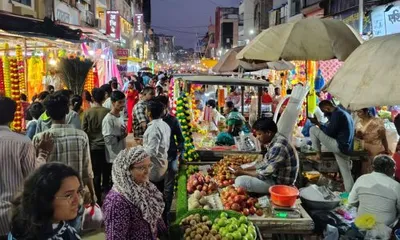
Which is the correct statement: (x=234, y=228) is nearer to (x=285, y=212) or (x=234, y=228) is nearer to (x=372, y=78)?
(x=285, y=212)

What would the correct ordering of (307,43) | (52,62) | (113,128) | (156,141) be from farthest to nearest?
(52,62), (113,128), (307,43), (156,141)

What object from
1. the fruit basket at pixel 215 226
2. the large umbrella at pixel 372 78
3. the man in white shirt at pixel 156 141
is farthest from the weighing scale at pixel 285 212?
the large umbrella at pixel 372 78

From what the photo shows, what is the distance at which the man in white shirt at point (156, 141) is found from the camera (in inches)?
222

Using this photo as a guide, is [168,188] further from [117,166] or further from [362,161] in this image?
[362,161]

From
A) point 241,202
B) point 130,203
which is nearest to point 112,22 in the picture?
point 241,202

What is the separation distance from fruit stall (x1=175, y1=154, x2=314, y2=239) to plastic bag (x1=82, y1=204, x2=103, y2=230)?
970mm

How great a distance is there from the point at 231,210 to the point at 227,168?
1652 mm

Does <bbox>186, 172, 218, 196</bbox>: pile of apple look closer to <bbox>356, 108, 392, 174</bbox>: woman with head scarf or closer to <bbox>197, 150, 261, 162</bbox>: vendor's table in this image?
<bbox>197, 150, 261, 162</bbox>: vendor's table

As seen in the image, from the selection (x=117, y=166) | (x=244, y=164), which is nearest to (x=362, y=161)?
(x=244, y=164)

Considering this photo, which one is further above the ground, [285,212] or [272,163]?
[272,163]

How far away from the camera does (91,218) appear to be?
4.66m

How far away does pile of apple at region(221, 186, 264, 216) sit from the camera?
16.0 ft

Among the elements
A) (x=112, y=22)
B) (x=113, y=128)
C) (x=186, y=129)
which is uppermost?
(x=112, y=22)

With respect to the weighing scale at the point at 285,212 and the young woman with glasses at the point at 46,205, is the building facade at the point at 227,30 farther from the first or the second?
the young woman with glasses at the point at 46,205
